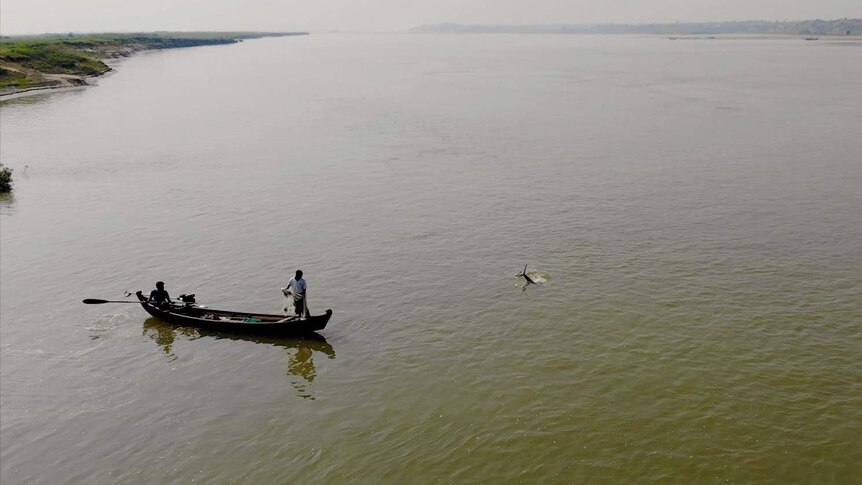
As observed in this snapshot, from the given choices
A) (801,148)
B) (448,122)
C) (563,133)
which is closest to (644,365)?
(801,148)

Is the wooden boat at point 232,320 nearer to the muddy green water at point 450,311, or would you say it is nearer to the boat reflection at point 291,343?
the boat reflection at point 291,343

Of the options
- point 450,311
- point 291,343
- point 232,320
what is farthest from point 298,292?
point 450,311

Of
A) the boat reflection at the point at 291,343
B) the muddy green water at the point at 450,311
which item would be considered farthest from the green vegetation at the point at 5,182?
the boat reflection at the point at 291,343

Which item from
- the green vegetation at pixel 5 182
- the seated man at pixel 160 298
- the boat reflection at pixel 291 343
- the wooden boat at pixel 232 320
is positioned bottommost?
the boat reflection at pixel 291 343

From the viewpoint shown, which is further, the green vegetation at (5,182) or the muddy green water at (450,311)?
the green vegetation at (5,182)

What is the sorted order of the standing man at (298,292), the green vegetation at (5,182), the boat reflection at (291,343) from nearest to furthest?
the boat reflection at (291,343) → the standing man at (298,292) → the green vegetation at (5,182)

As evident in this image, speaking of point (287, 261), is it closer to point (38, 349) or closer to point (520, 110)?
point (38, 349)

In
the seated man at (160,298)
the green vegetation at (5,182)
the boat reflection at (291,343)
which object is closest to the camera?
the boat reflection at (291,343)
